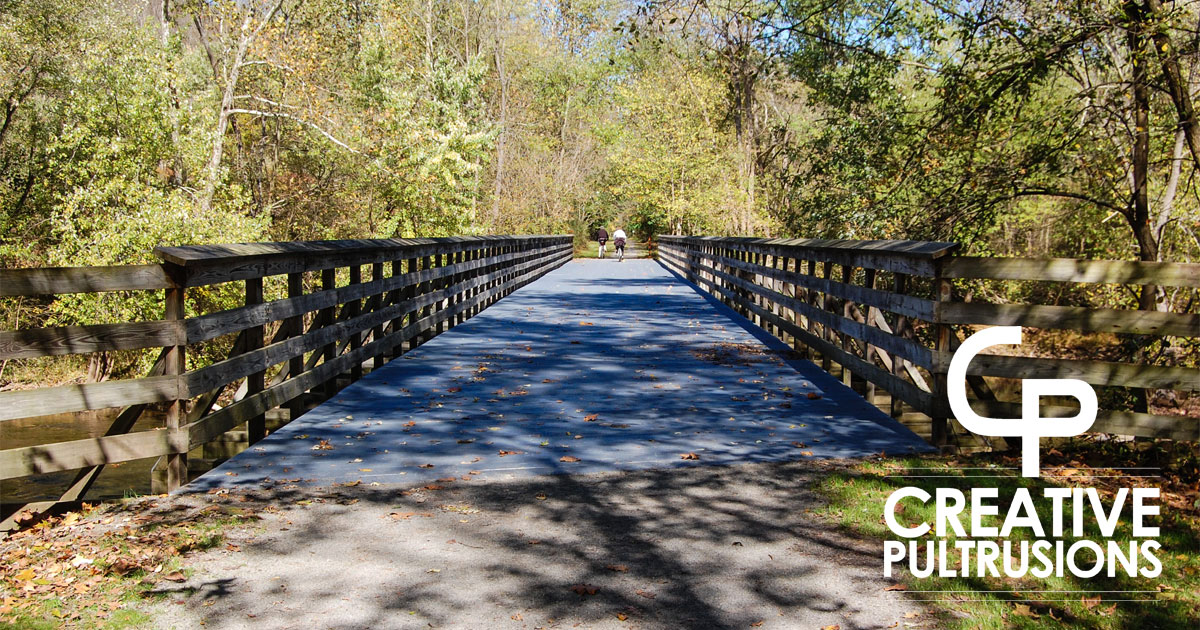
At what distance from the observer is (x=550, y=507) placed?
552 centimetres

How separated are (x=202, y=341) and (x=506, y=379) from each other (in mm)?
3556

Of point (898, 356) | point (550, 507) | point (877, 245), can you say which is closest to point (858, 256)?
point (877, 245)

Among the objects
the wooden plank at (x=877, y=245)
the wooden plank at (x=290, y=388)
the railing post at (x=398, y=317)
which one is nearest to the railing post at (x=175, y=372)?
the wooden plank at (x=290, y=388)

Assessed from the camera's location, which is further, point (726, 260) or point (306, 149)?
point (306, 149)

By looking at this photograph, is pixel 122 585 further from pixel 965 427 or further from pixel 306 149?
pixel 306 149

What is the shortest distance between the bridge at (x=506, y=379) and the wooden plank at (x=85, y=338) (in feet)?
0.04

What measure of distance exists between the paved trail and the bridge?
5cm

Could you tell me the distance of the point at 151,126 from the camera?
811 inches

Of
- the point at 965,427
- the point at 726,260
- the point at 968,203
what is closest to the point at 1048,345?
the point at 726,260

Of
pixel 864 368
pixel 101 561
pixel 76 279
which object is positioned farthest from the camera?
pixel 864 368

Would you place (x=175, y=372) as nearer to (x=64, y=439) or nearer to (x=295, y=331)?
(x=295, y=331)

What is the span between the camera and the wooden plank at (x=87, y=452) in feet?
16.6

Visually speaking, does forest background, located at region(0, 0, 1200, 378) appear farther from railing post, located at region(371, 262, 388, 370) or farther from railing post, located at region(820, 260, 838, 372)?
railing post, located at region(371, 262, 388, 370)

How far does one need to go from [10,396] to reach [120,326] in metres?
0.66
